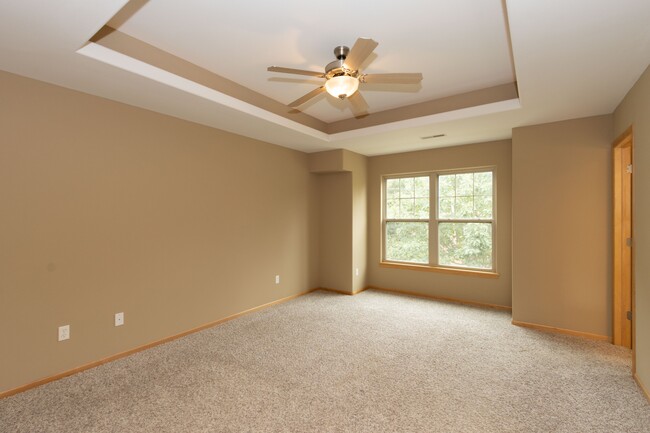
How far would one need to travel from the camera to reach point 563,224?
11.5ft

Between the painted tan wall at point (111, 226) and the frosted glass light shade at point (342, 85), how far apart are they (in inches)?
81.8

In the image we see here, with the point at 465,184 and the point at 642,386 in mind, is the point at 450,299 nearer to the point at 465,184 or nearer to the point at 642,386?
the point at 465,184

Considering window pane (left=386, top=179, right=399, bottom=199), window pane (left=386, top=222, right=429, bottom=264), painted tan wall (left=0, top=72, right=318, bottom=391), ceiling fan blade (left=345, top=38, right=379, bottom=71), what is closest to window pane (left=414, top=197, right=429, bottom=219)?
window pane (left=386, top=222, right=429, bottom=264)

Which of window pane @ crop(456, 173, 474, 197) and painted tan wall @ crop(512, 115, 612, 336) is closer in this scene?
painted tan wall @ crop(512, 115, 612, 336)

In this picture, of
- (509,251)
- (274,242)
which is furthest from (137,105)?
(509,251)

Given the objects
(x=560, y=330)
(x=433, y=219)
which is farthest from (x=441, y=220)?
(x=560, y=330)

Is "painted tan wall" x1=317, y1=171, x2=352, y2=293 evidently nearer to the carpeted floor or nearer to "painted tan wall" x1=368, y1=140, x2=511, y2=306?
"painted tan wall" x1=368, y1=140, x2=511, y2=306

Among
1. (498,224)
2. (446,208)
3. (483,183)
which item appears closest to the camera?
(498,224)

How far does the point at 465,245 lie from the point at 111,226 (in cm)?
461

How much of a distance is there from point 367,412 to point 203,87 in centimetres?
295

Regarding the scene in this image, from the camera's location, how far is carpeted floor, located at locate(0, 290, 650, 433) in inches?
80.4

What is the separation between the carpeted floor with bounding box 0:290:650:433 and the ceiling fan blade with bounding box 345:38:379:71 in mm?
2343

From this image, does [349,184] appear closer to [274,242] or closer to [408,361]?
[274,242]

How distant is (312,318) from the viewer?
4.05m
